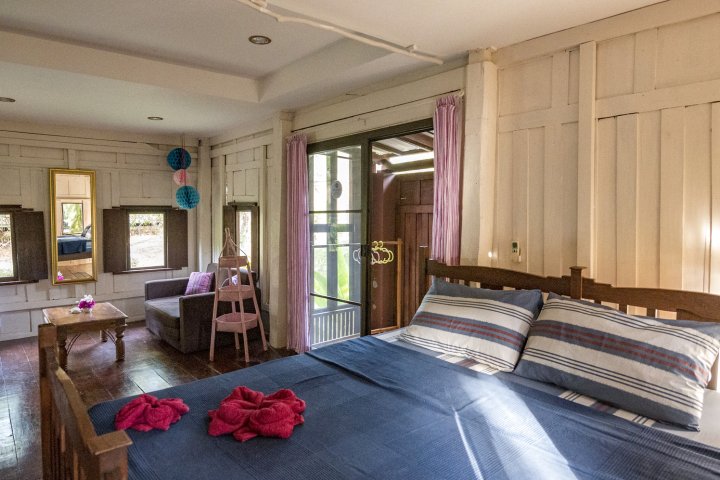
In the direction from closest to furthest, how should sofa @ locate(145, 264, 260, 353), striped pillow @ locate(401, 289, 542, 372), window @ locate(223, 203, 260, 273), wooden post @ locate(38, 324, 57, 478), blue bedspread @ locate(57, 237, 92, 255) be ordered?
wooden post @ locate(38, 324, 57, 478)
striped pillow @ locate(401, 289, 542, 372)
sofa @ locate(145, 264, 260, 353)
window @ locate(223, 203, 260, 273)
blue bedspread @ locate(57, 237, 92, 255)

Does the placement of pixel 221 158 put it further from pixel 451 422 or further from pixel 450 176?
pixel 451 422

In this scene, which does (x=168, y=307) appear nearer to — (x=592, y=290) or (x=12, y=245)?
(x=12, y=245)

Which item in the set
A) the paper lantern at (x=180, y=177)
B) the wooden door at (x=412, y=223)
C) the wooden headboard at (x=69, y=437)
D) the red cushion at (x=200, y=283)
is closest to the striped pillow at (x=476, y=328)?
the wooden headboard at (x=69, y=437)

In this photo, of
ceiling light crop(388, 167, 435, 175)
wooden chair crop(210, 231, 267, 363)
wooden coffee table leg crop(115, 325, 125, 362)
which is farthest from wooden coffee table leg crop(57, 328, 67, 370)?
ceiling light crop(388, 167, 435, 175)

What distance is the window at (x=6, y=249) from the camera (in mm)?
5016

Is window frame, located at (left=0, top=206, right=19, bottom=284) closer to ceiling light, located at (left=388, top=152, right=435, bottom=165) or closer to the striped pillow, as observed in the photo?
ceiling light, located at (left=388, top=152, right=435, bottom=165)

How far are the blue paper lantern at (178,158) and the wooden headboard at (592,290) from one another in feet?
12.7

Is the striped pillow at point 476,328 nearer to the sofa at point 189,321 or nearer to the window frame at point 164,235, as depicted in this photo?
the sofa at point 189,321

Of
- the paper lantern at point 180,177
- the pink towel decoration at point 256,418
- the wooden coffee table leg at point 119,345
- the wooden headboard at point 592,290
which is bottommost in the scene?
the wooden coffee table leg at point 119,345

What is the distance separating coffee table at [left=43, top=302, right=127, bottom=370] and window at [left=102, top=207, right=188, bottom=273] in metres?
1.34

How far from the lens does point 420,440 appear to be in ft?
5.03

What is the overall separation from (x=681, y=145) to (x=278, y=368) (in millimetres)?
2251

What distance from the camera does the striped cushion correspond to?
1656mm

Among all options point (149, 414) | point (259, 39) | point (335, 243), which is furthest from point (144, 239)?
point (149, 414)
